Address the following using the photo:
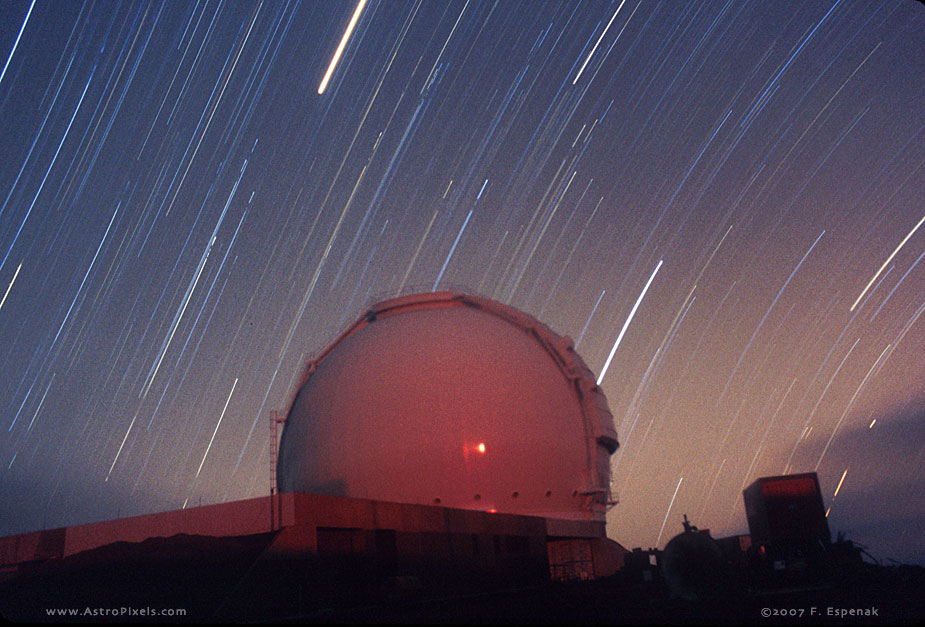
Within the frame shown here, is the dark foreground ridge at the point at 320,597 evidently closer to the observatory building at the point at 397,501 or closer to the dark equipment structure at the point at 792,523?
the observatory building at the point at 397,501

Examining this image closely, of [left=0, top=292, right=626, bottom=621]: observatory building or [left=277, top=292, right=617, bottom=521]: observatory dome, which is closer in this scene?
[left=0, top=292, right=626, bottom=621]: observatory building

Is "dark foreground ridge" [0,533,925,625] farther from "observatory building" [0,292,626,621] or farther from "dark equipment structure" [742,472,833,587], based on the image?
"dark equipment structure" [742,472,833,587]

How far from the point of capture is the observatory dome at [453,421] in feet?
70.7

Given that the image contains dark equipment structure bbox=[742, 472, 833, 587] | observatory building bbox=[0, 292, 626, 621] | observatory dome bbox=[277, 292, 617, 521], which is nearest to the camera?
observatory building bbox=[0, 292, 626, 621]

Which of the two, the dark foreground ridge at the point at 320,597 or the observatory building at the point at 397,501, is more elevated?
the observatory building at the point at 397,501

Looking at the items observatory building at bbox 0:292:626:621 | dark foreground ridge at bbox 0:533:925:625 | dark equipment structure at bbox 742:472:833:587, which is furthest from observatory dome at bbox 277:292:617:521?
dark equipment structure at bbox 742:472:833:587

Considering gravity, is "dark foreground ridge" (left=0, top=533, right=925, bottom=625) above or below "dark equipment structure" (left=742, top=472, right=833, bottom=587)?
below

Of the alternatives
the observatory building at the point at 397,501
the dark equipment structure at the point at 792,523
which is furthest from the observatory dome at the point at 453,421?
the dark equipment structure at the point at 792,523

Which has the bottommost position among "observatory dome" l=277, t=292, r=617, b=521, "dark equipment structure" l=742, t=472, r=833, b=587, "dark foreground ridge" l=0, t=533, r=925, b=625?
"dark foreground ridge" l=0, t=533, r=925, b=625

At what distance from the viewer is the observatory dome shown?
21547mm

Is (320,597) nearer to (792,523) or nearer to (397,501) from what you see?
(397,501)

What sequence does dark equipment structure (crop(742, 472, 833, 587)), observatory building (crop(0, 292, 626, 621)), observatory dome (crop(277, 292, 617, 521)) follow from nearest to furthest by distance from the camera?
observatory building (crop(0, 292, 626, 621)) → observatory dome (crop(277, 292, 617, 521)) → dark equipment structure (crop(742, 472, 833, 587))

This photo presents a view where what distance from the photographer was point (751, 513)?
26.7 metres

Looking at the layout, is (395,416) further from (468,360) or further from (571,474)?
(571,474)
